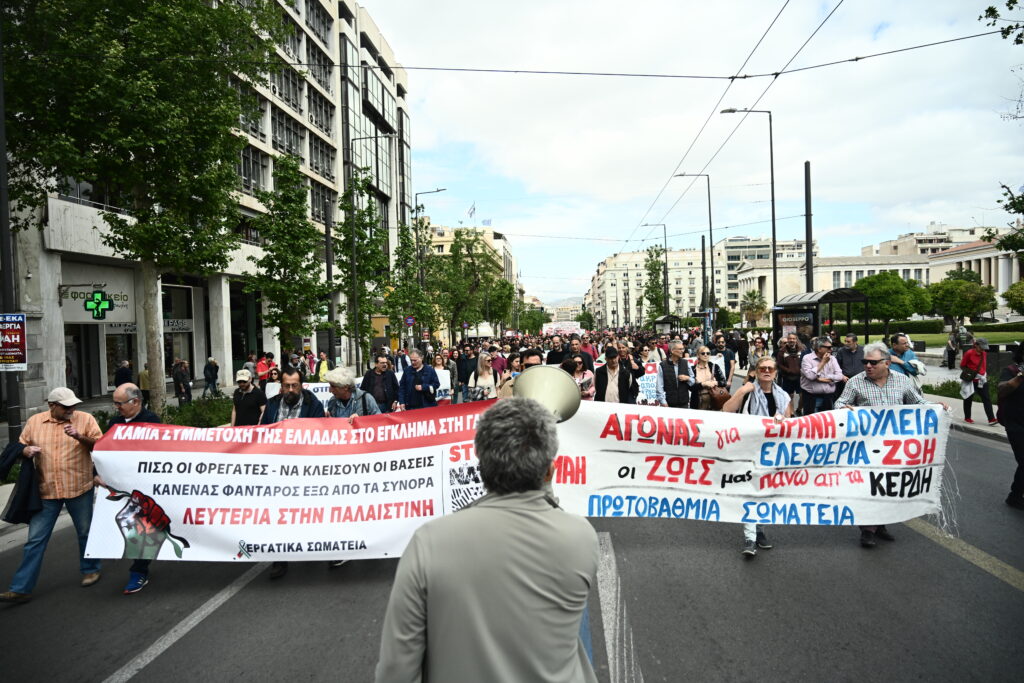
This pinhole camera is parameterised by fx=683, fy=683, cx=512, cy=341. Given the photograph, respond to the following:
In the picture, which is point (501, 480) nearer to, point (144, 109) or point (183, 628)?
point (183, 628)

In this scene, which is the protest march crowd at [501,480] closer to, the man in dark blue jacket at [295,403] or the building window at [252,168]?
the man in dark blue jacket at [295,403]

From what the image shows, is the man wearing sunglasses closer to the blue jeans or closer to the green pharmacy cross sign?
the blue jeans

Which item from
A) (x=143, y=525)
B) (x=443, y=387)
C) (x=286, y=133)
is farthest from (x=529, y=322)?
(x=143, y=525)

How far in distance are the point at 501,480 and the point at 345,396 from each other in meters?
5.31

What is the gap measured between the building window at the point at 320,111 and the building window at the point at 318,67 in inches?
33.9

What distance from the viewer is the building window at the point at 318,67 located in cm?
3914

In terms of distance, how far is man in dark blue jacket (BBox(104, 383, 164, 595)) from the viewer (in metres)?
5.36

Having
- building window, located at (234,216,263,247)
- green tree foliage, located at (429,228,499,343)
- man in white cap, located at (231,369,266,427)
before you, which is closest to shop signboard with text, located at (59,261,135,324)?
building window, located at (234,216,263,247)

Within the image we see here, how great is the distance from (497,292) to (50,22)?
60.4 meters

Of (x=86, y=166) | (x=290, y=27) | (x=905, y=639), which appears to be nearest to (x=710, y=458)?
(x=905, y=639)

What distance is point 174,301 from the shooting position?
2975 cm

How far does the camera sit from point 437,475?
5.62m

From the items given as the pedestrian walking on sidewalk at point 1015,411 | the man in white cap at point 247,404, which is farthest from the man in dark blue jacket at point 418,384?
the pedestrian walking on sidewalk at point 1015,411

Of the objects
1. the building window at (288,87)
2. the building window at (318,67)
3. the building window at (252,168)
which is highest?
the building window at (318,67)
